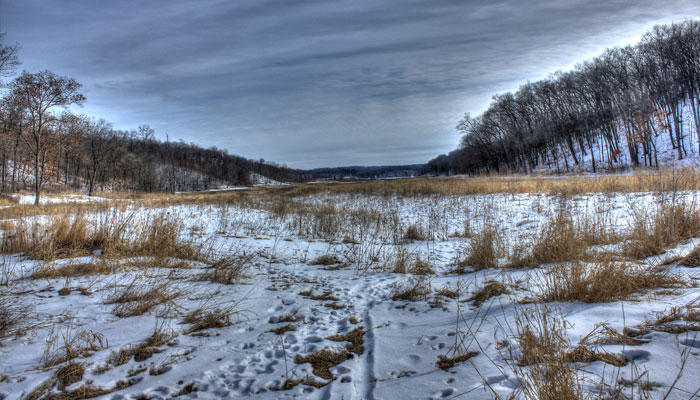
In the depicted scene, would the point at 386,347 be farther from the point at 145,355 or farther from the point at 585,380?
the point at 145,355

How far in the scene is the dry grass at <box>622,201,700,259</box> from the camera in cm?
451

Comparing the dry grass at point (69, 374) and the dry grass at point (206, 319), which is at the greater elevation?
the dry grass at point (69, 374)

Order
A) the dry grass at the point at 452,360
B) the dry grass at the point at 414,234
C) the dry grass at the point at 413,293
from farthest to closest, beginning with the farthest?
1. the dry grass at the point at 414,234
2. the dry grass at the point at 413,293
3. the dry grass at the point at 452,360

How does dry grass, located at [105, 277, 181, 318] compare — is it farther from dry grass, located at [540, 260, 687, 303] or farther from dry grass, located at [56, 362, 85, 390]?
dry grass, located at [540, 260, 687, 303]

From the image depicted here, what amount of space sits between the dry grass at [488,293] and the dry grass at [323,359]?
1.90m

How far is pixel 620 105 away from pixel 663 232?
4304cm

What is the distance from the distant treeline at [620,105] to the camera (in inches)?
1304

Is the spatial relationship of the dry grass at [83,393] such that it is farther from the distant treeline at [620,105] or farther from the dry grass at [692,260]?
the distant treeline at [620,105]

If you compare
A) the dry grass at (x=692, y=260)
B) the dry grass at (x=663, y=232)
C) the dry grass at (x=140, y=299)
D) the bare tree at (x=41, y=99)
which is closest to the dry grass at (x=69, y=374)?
the dry grass at (x=140, y=299)

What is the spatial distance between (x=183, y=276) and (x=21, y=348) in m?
2.13

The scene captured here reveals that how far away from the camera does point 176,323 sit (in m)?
3.13

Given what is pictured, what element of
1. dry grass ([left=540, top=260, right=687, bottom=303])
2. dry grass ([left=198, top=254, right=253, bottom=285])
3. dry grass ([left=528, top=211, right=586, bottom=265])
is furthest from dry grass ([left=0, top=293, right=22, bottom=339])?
dry grass ([left=528, top=211, right=586, bottom=265])

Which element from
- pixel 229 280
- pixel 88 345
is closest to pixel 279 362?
pixel 88 345

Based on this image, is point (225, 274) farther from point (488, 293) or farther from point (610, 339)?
point (610, 339)
